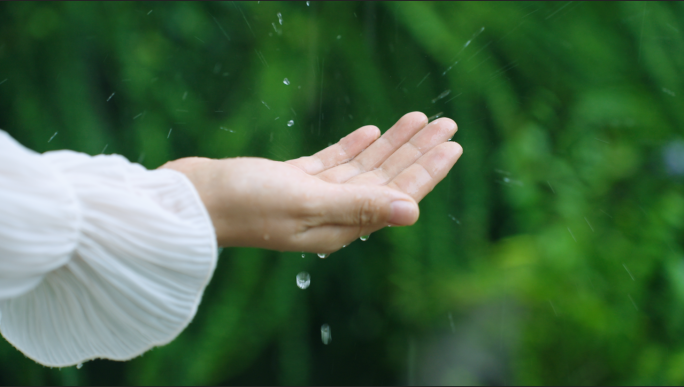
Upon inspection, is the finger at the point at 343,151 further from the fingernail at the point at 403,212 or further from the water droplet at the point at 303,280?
the water droplet at the point at 303,280

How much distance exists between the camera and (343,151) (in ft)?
2.84

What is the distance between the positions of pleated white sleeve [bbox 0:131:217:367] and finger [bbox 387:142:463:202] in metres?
0.33

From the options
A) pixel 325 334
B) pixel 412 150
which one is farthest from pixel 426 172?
pixel 325 334

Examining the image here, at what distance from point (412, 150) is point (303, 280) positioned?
24.1 inches

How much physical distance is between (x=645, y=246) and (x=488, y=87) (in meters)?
0.63

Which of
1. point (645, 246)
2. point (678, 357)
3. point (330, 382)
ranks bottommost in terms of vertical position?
point (330, 382)

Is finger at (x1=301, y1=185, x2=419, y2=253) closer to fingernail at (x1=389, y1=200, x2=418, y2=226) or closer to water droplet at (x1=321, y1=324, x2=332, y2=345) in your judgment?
fingernail at (x1=389, y1=200, x2=418, y2=226)

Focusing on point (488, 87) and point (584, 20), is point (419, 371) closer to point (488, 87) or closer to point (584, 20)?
point (488, 87)

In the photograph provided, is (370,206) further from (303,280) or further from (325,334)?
(325,334)

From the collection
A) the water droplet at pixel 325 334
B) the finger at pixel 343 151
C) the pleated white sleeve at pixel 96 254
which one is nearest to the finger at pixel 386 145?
the finger at pixel 343 151

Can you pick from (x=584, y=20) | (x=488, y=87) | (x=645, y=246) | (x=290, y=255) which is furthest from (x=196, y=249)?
(x=584, y=20)

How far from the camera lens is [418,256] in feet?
4.07

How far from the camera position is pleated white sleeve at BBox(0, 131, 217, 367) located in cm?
44

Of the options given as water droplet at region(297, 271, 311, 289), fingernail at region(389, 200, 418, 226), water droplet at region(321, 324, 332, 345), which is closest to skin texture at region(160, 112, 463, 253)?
fingernail at region(389, 200, 418, 226)
